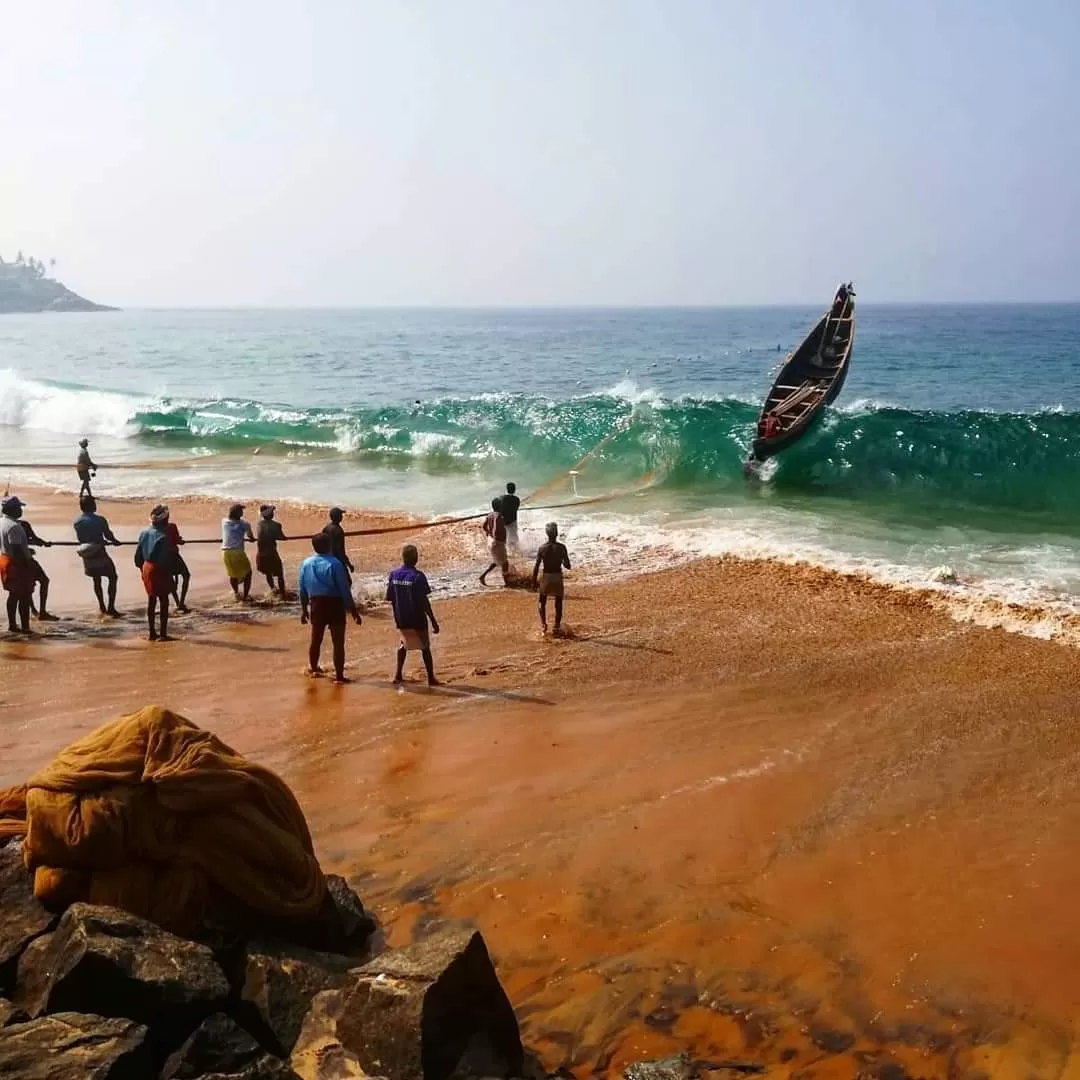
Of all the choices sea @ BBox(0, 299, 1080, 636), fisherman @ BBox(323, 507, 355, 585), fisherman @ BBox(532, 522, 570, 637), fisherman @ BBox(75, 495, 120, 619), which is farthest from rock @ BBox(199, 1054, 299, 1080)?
sea @ BBox(0, 299, 1080, 636)

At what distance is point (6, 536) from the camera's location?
978 centimetres

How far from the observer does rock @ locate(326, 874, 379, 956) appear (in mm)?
4672

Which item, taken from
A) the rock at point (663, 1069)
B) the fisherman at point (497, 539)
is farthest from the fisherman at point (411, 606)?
the rock at point (663, 1069)

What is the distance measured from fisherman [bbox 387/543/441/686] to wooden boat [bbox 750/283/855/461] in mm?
13134

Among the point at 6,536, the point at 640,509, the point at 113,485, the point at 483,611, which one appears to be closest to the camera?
the point at 6,536

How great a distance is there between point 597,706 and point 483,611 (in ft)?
10.3

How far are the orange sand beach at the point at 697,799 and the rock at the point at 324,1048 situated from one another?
36.0 inches

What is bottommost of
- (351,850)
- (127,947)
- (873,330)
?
(351,850)

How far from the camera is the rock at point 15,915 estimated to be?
4.01 metres

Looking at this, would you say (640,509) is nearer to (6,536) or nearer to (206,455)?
(6,536)

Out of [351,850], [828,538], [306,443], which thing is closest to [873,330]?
[306,443]

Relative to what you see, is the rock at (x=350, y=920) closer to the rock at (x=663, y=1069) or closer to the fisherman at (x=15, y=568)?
the rock at (x=663, y=1069)

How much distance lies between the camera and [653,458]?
21672 mm

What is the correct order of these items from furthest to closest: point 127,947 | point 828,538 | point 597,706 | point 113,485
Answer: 1. point 113,485
2. point 828,538
3. point 597,706
4. point 127,947
